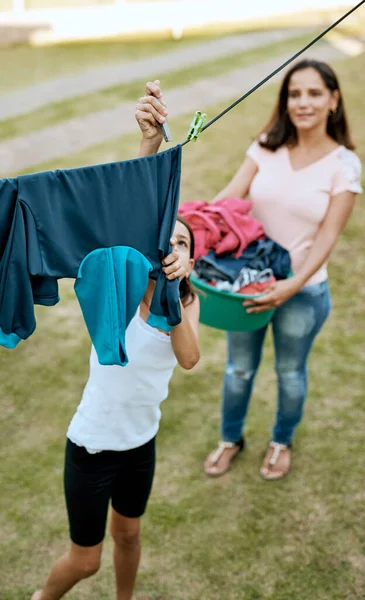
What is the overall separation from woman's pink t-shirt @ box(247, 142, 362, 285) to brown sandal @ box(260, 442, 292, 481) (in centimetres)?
91

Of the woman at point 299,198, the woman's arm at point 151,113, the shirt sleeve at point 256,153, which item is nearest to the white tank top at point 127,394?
the woman's arm at point 151,113

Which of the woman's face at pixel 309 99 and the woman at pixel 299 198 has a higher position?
the woman's face at pixel 309 99

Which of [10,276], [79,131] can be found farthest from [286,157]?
[79,131]

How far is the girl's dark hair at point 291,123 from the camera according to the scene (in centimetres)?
275

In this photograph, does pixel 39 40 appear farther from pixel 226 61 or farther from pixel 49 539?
pixel 49 539

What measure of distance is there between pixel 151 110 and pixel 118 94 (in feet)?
22.5

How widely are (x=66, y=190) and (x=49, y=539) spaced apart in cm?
177

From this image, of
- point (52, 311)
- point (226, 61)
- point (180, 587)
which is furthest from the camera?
point (226, 61)

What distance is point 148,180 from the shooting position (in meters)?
1.76

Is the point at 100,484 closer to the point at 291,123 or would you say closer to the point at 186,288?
the point at 186,288

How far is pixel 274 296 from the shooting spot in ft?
8.56

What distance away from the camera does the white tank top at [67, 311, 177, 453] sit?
6.62ft

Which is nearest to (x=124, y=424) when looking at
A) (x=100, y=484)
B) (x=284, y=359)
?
(x=100, y=484)

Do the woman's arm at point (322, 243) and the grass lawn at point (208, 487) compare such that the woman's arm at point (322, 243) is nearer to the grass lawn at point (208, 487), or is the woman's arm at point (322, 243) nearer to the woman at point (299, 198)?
the woman at point (299, 198)
